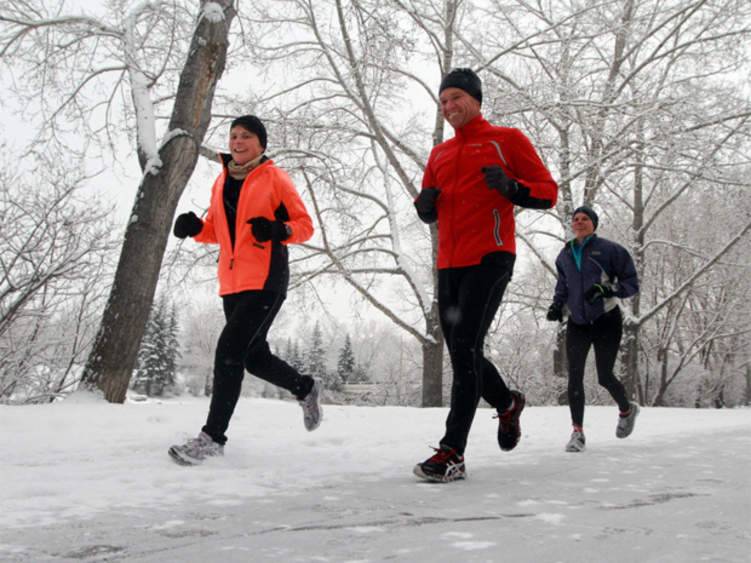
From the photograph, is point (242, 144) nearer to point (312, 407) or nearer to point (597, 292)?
point (312, 407)

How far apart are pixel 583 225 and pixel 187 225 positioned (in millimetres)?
2933

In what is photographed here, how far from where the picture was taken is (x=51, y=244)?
9.68 m

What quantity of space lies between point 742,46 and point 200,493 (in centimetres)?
1378

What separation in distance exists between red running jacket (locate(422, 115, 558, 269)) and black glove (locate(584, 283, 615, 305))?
163 centimetres

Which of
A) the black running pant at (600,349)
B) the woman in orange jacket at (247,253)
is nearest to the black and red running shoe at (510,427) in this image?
the woman in orange jacket at (247,253)

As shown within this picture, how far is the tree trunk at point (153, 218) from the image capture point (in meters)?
5.52

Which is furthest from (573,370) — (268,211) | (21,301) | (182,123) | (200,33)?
(21,301)

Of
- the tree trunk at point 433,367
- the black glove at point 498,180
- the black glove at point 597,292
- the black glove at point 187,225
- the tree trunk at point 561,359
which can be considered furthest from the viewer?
the tree trunk at point 561,359

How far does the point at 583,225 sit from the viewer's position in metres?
4.80

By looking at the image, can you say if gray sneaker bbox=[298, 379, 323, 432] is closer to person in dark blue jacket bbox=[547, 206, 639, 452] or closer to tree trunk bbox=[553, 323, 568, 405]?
person in dark blue jacket bbox=[547, 206, 639, 452]

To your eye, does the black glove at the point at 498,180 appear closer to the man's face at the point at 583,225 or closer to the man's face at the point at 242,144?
the man's face at the point at 242,144

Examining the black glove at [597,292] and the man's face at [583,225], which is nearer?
the black glove at [597,292]

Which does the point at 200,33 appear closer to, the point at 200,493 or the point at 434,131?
the point at 200,493

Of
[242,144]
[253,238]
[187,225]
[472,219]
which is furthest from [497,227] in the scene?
[187,225]
